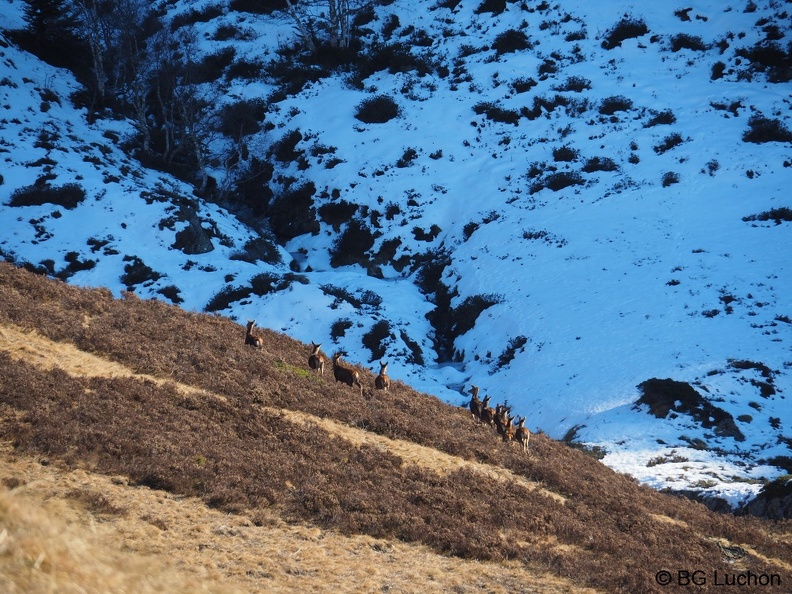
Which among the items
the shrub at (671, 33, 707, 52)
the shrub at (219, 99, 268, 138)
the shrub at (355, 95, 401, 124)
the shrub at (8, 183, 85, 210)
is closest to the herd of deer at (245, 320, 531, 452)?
the shrub at (8, 183, 85, 210)

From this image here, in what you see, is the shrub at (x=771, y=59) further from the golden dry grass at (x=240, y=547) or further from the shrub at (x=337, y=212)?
the golden dry grass at (x=240, y=547)

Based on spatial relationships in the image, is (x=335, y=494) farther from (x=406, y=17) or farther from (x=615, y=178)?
(x=406, y=17)

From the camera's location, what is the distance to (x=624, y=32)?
194 ft

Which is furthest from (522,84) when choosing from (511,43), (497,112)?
(511,43)

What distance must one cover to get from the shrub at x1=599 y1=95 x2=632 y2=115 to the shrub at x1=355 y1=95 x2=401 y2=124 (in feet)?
51.8

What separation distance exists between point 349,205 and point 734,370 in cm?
2742

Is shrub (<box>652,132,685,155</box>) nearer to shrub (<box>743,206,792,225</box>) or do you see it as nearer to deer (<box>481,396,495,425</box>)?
shrub (<box>743,206,792,225</box>)

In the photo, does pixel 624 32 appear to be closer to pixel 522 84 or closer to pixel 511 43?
pixel 511 43

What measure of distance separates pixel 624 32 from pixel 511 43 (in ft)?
31.4

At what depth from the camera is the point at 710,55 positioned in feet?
182

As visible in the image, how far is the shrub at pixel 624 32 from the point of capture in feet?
193

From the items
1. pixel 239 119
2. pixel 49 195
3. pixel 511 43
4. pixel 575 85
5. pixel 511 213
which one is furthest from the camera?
pixel 511 43

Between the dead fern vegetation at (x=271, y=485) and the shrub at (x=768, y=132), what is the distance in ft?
122

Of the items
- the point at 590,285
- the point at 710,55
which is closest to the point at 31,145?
the point at 590,285
